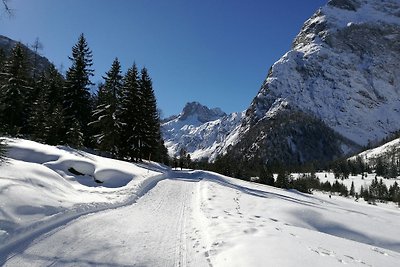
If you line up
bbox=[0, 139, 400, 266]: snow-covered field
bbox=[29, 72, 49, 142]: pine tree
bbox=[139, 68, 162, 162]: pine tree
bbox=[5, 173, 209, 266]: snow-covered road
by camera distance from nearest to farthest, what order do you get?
1. bbox=[5, 173, 209, 266]: snow-covered road
2. bbox=[0, 139, 400, 266]: snow-covered field
3. bbox=[29, 72, 49, 142]: pine tree
4. bbox=[139, 68, 162, 162]: pine tree

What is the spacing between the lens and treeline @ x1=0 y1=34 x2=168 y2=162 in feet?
135

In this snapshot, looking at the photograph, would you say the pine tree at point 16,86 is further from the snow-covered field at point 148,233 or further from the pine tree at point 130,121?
the snow-covered field at point 148,233

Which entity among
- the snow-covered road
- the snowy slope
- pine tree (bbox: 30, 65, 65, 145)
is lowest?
the snow-covered road

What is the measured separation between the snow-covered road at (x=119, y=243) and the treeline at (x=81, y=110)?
28.9 m

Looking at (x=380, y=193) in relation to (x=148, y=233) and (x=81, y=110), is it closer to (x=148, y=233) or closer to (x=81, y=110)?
(x=81, y=110)

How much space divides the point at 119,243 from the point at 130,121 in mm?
35770

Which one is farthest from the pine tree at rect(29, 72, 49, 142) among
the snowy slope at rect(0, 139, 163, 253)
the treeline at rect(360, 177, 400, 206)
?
the treeline at rect(360, 177, 400, 206)

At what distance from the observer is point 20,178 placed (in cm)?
1345

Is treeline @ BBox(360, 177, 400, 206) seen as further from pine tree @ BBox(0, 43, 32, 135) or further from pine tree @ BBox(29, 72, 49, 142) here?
pine tree @ BBox(0, 43, 32, 135)

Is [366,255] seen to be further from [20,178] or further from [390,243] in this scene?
[20,178]

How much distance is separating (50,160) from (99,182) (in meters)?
3.98

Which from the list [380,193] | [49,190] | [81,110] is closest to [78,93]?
[81,110]

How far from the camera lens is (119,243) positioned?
9.77 meters

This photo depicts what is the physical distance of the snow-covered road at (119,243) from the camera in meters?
8.22
